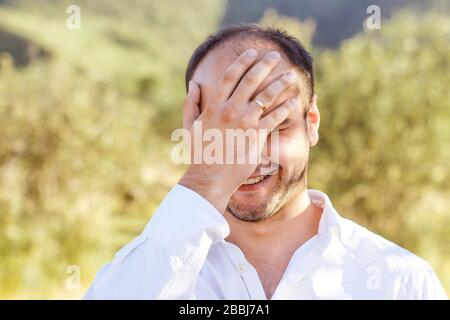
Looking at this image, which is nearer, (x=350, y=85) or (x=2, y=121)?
(x=2, y=121)

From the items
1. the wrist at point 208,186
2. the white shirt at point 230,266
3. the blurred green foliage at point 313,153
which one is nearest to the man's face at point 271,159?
the white shirt at point 230,266

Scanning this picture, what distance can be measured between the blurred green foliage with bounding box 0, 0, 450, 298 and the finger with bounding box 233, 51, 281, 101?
518 cm

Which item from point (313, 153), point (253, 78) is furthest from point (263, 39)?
point (313, 153)

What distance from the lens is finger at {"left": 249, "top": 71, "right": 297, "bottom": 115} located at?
5.04ft

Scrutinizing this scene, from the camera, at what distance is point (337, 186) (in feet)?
23.7

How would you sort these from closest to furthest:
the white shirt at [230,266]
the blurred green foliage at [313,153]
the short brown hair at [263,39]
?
1. the white shirt at [230,266]
2. the short brown hair at [263,39]
3. the blurred green foliage at [313,153]

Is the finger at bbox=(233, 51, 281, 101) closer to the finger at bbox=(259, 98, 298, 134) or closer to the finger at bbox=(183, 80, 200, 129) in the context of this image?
the finger at bbox=(259, 98, 298, 134)

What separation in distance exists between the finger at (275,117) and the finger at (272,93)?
0.02 metres

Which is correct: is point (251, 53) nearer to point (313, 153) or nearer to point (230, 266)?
point (230, 266)

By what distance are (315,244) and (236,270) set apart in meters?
0.23

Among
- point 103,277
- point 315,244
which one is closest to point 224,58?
point 315,244

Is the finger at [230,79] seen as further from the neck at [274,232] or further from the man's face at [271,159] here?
the neck at [274,232]

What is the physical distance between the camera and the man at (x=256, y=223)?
1472 millimetres
